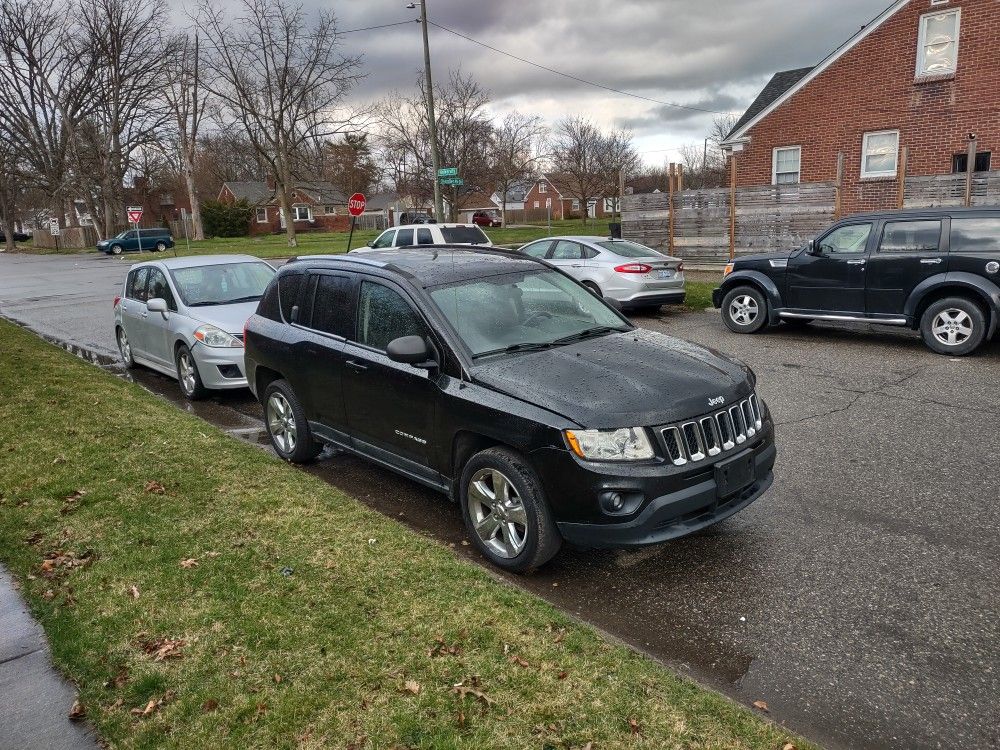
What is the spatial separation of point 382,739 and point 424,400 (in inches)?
89.7

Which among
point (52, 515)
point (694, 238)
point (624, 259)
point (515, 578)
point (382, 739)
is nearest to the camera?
point (382, 739)

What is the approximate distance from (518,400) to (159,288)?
7.31m

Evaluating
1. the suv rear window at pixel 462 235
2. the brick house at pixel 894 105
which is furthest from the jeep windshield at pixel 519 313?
the brick house at pixel 894 105

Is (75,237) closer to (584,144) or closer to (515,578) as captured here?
(584,144)

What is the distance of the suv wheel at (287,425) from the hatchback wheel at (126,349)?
5.27m

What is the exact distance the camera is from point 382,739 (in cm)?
281

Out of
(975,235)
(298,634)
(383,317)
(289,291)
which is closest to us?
(298,634)

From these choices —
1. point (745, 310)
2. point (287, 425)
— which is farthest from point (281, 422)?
point (745, 310)

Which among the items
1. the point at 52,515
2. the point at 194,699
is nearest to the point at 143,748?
the point at 194,699

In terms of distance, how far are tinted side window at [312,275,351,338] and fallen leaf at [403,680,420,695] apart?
2.97 metres

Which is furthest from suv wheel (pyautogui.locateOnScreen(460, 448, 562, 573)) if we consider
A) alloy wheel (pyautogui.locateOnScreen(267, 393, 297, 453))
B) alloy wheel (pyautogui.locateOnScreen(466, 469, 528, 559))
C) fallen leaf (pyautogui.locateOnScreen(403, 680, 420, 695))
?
alloy wheel (pyautogui.locateOnScreen(267, 393, 297, 453))

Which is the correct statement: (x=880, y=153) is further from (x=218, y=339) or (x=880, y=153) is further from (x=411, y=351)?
(x=411, y=351)

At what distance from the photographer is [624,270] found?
13305 millimetres

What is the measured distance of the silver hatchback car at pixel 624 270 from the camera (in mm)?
13258
